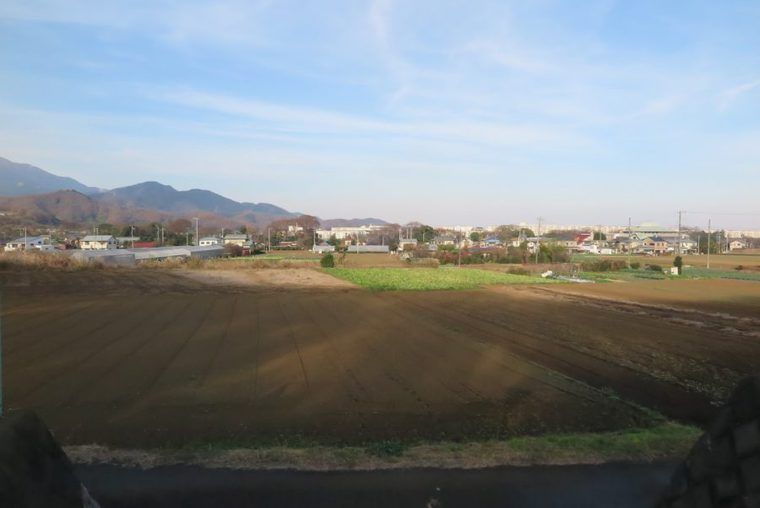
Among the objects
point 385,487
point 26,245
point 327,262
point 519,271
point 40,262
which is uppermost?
point 26,245

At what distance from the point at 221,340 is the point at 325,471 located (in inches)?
377

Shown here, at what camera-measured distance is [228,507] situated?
3.94 m

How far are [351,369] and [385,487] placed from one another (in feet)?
19.9

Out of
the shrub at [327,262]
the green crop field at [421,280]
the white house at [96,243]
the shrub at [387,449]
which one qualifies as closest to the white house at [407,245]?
the shrub at [327,262]

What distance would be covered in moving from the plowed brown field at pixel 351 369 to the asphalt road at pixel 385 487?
54.0 inches

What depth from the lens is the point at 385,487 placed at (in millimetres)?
4348

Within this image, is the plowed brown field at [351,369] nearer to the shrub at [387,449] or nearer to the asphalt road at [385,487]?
the shrub at [387,449]

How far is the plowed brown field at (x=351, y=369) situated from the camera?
6852 millimetres

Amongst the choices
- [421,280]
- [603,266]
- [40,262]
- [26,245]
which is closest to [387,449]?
[421,280]

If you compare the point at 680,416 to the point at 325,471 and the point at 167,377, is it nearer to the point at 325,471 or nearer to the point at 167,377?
the point at 325,471

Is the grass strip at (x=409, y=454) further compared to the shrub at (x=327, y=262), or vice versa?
the shrub at (x=327, y=262)

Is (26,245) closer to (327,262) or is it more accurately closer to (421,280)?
(327,262)

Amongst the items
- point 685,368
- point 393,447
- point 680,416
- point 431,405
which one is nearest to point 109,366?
point 431,405

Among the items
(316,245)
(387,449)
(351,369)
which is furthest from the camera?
(316,245)
